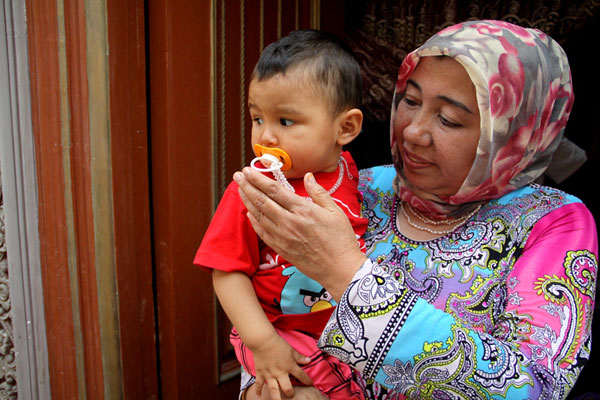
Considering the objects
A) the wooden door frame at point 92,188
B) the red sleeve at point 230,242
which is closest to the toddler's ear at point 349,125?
the red sleeve at point 230,242

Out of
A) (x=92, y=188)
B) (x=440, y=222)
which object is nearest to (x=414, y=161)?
(x=440, y=222)

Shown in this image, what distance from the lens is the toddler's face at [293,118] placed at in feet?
4.09

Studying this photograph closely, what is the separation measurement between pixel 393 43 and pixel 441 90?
169cm

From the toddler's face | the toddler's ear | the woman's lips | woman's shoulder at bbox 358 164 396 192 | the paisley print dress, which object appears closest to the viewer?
the paisley print dress

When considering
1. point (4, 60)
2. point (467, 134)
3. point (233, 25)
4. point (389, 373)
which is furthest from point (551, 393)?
point (4, 60)

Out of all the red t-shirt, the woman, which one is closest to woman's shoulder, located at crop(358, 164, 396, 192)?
the woman

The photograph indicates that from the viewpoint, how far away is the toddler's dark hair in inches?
49.7

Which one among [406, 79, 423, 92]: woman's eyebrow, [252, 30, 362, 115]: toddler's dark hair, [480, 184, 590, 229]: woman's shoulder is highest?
[252, 30, 362, 115]: toddler's dark hair

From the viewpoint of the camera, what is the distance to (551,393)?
1101 millimetres

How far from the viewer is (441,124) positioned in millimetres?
1400

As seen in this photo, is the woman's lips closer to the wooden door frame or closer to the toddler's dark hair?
the toddler's dark hair

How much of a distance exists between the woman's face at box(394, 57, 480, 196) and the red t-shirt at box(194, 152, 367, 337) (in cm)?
27

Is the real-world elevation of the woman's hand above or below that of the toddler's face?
below

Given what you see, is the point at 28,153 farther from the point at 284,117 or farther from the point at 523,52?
the point at 523,52
